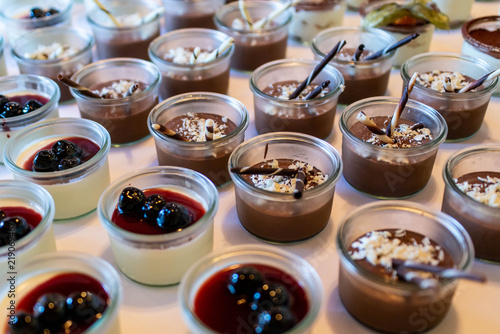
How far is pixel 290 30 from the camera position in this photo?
3271 mm

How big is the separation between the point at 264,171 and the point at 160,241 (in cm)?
47

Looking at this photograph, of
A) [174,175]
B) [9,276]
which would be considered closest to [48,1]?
[174,175]

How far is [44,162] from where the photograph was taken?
2.06 m

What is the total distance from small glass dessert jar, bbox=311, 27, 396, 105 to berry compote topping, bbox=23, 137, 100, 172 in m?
1.23

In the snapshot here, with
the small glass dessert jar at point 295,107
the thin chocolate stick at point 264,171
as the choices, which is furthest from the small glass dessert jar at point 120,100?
the thin chocolate stick at point 264,171

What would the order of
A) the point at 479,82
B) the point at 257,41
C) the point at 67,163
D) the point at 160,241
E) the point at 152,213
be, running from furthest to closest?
the point at 257,41 → the point at 479,82 → the point at 67,163 → the point at 152,213 → the point at 160,241

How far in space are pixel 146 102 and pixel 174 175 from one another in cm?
62

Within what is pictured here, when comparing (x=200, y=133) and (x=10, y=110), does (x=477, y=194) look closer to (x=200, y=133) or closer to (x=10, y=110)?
(x=200, y=133)

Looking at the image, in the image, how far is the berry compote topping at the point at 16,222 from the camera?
1748 mm

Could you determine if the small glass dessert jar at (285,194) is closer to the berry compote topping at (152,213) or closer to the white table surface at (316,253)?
the white table surface at (316,253)

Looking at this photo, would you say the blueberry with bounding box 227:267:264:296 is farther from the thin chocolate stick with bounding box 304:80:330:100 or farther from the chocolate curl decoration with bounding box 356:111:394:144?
the thin chocolate stick with bounding box 304:80:330:100

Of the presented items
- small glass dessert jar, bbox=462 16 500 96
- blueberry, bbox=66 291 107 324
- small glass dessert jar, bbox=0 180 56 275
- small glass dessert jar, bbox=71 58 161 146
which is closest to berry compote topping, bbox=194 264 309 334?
blueberry, bbox=66 291 107 324

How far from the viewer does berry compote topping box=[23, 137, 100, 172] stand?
6.77 feet

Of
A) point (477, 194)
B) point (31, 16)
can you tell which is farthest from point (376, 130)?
point (31, 16)
